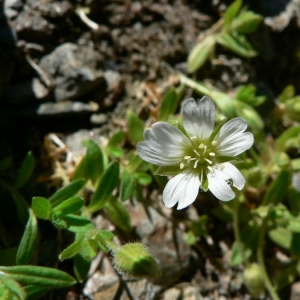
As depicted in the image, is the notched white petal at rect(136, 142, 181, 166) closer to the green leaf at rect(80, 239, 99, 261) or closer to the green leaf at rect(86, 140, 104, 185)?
the green leaf at rect(80, 239, 99, 261)

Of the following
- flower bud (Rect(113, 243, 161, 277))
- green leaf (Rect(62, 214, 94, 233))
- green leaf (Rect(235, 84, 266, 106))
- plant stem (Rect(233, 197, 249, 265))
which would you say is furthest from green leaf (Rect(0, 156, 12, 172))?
green leaf (Rect(235, 84, 266, 106))

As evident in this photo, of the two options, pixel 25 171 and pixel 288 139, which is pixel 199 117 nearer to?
pixel 25 171

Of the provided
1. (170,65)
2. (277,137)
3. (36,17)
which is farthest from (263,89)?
(36,17)

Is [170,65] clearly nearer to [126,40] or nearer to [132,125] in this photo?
[126,40]

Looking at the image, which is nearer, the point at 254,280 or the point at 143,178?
the point at 143,178

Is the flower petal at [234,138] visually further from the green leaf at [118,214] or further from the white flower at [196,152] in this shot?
the green leaf at [118,214]

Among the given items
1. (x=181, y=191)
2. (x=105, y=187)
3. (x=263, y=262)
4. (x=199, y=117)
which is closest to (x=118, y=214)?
(x=105, y=187)
